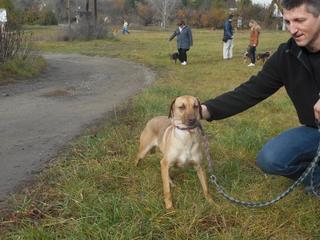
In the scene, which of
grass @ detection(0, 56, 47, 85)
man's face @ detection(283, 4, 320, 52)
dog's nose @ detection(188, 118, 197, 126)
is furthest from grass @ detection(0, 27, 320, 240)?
grass @ detection(0, 56, 47, 85)

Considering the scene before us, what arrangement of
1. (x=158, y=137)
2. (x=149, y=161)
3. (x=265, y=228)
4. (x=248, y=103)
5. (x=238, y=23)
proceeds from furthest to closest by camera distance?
(x=238, y=23) < (x=149, y=161) < (x=158, y=137) < (x=248, y=103) < (x=265, y=228)

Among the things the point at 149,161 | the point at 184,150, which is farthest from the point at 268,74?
the point at 149,161

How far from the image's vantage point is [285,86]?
4059 mm

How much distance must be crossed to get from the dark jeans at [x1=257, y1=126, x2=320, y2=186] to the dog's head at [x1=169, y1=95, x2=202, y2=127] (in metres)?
0.66

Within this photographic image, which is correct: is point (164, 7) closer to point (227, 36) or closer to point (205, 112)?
point (227, 36)

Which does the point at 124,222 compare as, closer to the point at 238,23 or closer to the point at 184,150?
the point at 184,150

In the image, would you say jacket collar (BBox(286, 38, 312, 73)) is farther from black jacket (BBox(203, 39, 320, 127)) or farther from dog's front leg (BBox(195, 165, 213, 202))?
dog's front leg (BBox(195, 165, 213, 202))

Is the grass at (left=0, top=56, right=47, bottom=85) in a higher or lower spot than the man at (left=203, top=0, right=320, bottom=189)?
lower

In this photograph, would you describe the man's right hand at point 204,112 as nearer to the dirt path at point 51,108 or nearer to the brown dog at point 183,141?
the brown dog at point 183,141

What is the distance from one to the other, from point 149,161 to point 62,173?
92cm

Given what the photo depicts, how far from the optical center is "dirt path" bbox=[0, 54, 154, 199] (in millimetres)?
5629

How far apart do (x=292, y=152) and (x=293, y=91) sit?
1.63 feet

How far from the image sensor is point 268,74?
4.08m

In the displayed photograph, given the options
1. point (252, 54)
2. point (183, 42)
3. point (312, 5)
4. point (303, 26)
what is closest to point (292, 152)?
point (303, 26)
